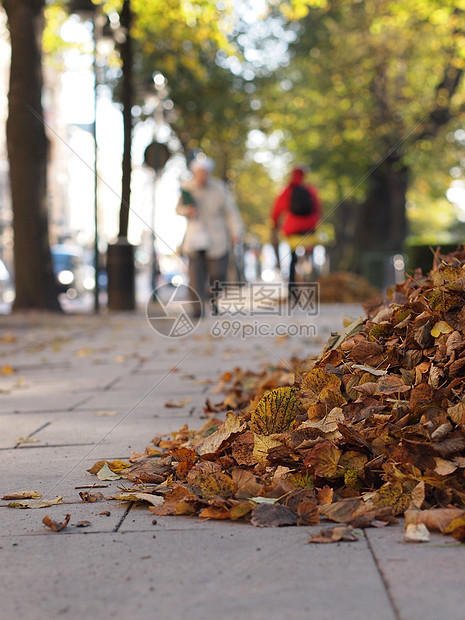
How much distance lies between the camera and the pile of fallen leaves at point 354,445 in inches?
95.4

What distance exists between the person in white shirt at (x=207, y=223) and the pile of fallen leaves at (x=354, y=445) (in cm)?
684

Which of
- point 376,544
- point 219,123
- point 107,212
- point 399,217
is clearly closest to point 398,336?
point 376,544

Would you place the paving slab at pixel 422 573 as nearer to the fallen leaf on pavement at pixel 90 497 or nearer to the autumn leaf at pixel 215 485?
the autumn leaf at pixel 215 485

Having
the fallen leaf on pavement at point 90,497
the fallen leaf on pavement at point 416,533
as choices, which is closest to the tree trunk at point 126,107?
the fallen leaf on pavement at point 90,497

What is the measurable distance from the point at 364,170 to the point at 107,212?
2634 inches

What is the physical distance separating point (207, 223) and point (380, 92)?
49.9 feet

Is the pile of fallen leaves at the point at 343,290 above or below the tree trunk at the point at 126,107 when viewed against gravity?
below

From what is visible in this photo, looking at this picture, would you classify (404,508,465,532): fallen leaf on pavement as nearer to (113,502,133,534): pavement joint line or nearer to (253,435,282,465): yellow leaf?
(253,435,282,465): yellow leaf

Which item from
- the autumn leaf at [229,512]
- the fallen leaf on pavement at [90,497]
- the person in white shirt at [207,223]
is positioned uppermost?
the person in white shirt at [207,223]

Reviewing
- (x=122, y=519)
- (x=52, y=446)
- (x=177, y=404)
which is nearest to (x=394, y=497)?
(x=122, y=519)

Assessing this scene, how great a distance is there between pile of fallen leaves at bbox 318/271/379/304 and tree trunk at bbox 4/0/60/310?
5.14 meters

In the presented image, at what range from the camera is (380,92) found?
23969 mm

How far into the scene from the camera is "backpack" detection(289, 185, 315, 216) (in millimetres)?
11922

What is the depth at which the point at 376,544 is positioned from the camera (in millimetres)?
2164
